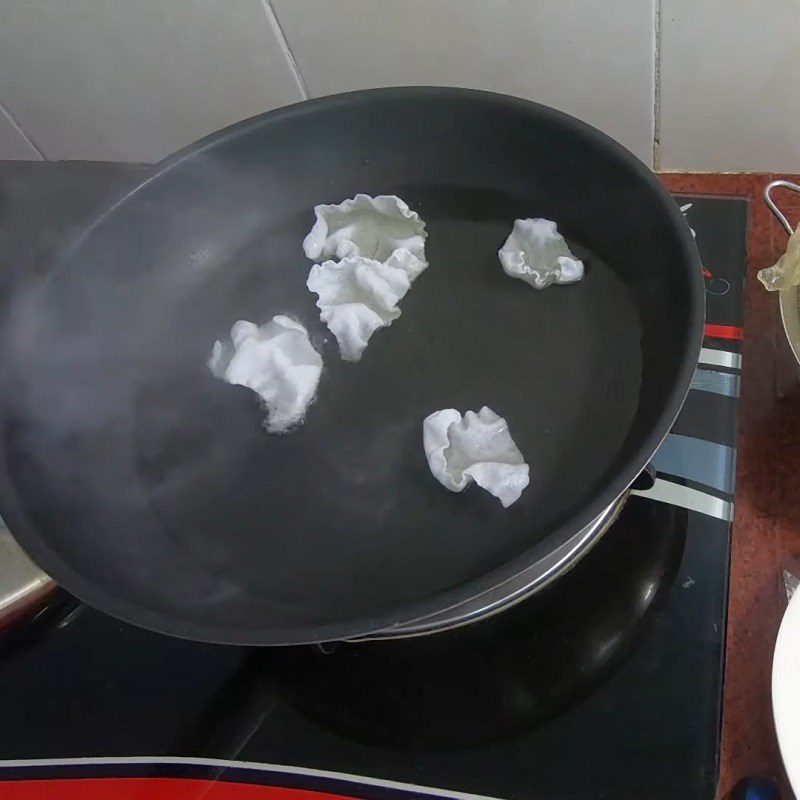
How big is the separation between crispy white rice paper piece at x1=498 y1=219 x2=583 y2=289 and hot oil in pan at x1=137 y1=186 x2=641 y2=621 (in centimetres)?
1

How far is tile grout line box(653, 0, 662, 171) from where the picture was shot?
64 centimetres

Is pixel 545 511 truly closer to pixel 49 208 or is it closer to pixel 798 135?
pixel 798 135

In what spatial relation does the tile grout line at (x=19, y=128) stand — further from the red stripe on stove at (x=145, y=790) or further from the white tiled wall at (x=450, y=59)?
the red stripe on stove at (x=145, y=790)

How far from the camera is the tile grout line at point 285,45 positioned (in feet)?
2.40

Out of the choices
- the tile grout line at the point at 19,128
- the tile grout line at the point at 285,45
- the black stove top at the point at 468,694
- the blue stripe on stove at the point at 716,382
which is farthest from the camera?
the tile grout line at the point at 19,128

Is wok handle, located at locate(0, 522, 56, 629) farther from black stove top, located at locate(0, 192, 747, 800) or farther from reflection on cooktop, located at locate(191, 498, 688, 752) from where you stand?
reflection on cooktop, located at locate(191, 498, 688, 752)

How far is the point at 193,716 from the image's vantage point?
0.55 meters

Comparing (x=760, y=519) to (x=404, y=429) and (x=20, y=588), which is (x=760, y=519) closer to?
(x=404, y=429)

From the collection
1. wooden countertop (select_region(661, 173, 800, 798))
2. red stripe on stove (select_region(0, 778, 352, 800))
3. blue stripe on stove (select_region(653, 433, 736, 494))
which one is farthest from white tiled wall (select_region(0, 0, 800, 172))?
red stripe on stove (select_region(0, 778, 352, 800))

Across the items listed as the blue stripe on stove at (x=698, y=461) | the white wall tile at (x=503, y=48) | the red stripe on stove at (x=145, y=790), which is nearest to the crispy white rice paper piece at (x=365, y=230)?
the white wall tile at (x=503, y=48)

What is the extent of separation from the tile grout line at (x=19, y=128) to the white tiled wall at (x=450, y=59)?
6 centimetres

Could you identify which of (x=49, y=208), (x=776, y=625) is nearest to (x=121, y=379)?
(x=49, y=208)

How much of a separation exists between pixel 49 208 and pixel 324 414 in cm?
38

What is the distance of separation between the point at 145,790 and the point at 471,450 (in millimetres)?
306
